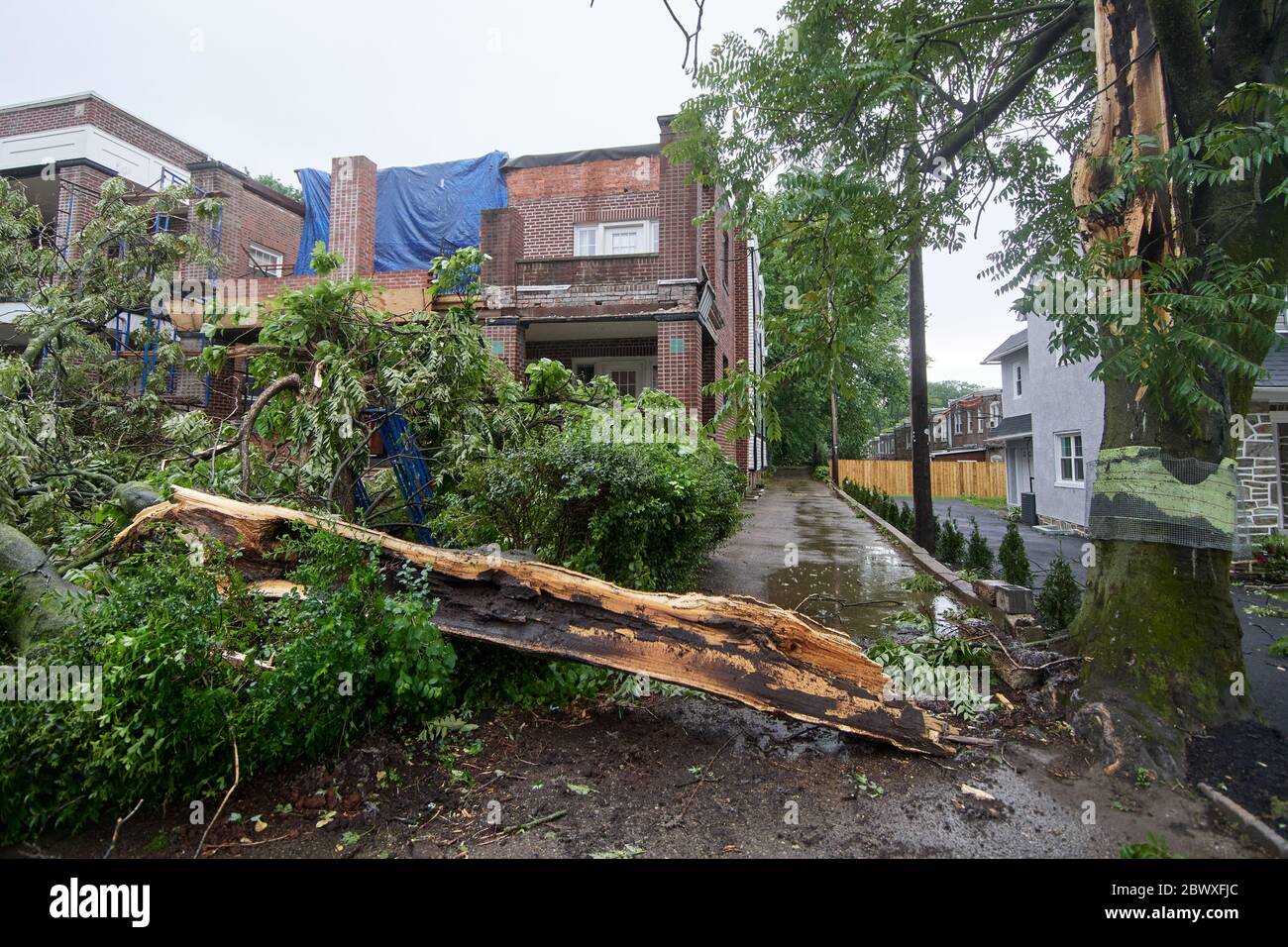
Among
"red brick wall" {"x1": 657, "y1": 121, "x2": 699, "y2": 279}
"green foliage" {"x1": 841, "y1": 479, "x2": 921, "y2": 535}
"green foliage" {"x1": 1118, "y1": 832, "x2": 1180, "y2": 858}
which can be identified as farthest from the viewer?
"green foliage" {"x1": 841, "y1": 479, "x2": 921, "y2": 535}

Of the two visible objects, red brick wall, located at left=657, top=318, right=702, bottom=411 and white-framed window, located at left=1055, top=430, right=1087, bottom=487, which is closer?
red brick wall, located at left=657, top=318, right=702, bottom=411

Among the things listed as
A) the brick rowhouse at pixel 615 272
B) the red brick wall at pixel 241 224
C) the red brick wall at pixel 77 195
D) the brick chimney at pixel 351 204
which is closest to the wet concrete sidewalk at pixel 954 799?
the brick rowhouse at pixel 615 272

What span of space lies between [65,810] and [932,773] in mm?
4255

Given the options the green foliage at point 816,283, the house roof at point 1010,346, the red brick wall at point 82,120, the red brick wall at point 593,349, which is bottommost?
the green foliage at point 816,283

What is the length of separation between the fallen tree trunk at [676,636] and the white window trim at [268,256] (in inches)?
615

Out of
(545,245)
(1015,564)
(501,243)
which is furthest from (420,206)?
(1015,564)

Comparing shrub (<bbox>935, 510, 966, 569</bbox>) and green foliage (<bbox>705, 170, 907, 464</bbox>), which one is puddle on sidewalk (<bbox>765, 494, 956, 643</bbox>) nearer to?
shrub (<bbox>935, 510, 966, 569</bbox>)

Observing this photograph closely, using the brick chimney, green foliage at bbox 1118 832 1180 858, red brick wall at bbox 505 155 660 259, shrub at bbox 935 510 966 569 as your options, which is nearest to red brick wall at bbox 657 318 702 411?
red brick wall at bbox 505 155 660 259

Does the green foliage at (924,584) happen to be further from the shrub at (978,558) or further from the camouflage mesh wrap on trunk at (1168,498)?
the camouflage mesh wrap on trunk at (1168,498)

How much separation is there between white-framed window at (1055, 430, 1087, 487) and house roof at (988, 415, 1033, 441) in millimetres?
4265

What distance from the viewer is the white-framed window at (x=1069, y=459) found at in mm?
17375

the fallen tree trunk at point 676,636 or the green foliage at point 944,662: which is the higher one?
the fallen tree trunk at point 676,636

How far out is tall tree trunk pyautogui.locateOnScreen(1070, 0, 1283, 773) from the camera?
380 centimetres

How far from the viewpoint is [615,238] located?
52.3 ft
